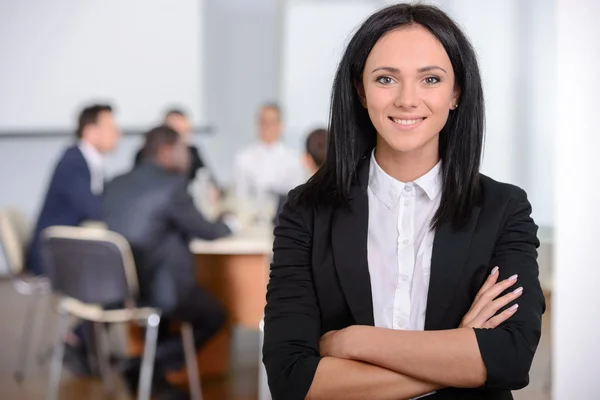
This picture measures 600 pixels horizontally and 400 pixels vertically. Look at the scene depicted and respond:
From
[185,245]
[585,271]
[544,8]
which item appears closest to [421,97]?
[585,271]

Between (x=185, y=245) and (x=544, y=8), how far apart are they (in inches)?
95.6

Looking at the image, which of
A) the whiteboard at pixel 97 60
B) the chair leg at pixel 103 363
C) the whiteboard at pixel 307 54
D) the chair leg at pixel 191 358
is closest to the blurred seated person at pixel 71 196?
the chair leg at pixel 103 363

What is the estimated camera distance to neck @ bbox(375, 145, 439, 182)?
1562 mm

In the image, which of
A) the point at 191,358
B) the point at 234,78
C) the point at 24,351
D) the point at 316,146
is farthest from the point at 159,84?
the point at 316,146

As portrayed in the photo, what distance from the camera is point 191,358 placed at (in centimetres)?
454

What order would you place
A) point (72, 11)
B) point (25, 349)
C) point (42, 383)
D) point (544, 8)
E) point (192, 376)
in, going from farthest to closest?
point (72, 11) < point (25, 349) < point (42, 383) < point (192, 376) < point (544, 8)

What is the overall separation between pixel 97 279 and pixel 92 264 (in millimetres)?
75

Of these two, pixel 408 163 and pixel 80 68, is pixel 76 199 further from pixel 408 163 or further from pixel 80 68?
pixel 408 163

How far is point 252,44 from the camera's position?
9148mm

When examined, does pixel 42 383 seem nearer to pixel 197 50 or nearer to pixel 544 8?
pixel 544 8

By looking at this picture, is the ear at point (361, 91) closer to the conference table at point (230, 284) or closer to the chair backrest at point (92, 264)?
the chair backrest at point (92, 264)

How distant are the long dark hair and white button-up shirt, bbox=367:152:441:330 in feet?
0.11

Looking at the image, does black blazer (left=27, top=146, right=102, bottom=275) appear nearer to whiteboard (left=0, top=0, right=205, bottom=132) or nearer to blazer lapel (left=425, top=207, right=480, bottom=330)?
whiteboard (left=0, top=0, right=205, bottom=132)

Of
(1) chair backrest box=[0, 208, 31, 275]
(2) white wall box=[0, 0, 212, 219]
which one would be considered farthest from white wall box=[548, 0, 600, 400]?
(2) white wall box=[0, 0, 212, 219]
